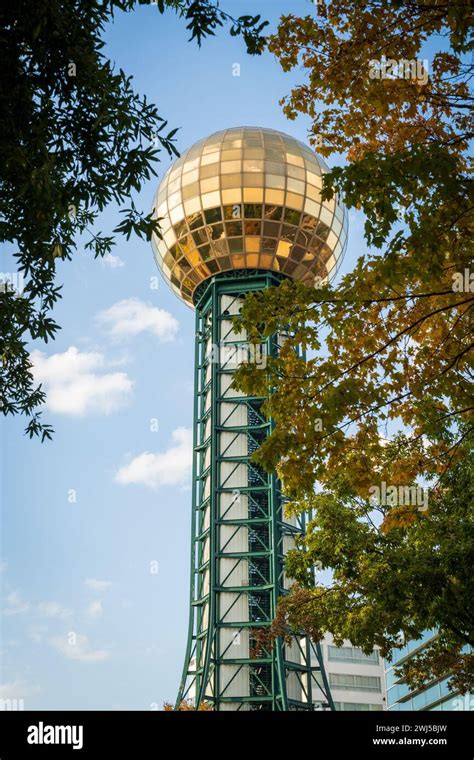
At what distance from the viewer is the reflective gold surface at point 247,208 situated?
1535 inches

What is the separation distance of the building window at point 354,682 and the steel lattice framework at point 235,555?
4736 cm

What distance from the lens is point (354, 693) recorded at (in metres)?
80.2

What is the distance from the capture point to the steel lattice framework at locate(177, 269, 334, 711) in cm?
3212

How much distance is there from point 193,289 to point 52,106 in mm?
33399

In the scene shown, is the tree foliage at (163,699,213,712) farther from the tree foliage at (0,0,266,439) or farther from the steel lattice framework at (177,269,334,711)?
the tree foliage at (0,0,266,439)

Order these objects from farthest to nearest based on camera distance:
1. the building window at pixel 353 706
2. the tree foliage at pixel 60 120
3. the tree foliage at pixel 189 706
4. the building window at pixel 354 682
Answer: the building window at pixel 354 682 < the building window at pixel 353 706 < the tree foliage at pixel 189 706 < the tree foliage at pixel 60 120

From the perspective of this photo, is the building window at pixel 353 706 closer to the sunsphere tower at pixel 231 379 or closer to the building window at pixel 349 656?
the building window at pixel 349 656

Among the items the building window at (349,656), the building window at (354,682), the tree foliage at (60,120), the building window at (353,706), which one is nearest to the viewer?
the tree foliage at (60,120)

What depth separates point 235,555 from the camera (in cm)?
3384

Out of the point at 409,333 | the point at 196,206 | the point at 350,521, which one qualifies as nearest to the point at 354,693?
the point at 196,206

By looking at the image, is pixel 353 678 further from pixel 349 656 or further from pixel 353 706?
pixel 353 706

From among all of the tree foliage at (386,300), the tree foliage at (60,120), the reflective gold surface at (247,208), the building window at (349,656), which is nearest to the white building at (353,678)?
the building window at (349,656)

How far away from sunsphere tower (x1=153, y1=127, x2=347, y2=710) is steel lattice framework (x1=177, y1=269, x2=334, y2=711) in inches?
2.2

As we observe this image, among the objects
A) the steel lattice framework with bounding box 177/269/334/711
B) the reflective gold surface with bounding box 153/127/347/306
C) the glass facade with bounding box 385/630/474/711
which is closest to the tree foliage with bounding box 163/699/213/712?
the steel lattice framework with bounding box 177/269/334/711
